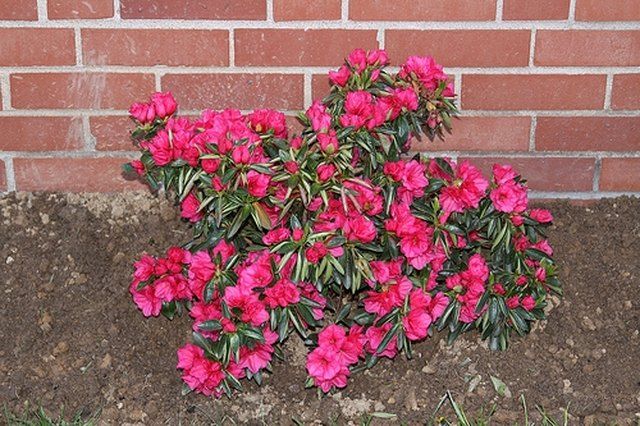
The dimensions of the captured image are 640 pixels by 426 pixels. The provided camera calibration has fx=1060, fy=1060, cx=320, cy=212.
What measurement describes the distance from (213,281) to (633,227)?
1.22m

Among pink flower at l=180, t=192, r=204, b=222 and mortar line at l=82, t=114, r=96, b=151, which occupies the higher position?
mortar line at l=82, t=114, r=96, b=151

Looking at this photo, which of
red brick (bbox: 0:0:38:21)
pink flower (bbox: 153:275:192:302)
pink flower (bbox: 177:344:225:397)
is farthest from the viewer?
red brick (bbox: 0:0:38:21)

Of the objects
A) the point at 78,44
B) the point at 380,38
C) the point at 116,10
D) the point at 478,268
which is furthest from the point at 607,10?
the point at 78,44

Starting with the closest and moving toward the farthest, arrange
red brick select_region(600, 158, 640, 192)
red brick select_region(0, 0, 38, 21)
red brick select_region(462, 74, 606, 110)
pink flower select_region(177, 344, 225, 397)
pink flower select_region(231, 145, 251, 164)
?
pink flower select_region(231, 145, 251, 164) → pink flower select_region(177, 344, 225, 397) → red brick select_region(0, 0, 38, 21) → red brick select_region(462, 74, 606, 110) → red brick select_region(600, 158, 640, 192)

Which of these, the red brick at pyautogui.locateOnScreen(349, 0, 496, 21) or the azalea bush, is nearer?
the azalea bush

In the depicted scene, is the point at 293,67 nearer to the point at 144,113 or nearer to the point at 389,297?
the point at 144,113

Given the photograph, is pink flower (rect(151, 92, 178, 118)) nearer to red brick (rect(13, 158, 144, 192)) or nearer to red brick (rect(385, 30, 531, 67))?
red brick (rect(13, 158, 144, 192))

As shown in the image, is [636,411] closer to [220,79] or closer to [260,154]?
[260,154]

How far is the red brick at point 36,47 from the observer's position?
9.26ft

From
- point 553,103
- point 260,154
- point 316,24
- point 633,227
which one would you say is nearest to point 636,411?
point 633,227

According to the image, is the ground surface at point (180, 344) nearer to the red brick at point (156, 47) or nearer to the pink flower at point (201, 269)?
the pink flower at point (201, 269)

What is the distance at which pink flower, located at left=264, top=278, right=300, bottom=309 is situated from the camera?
2387 millimetres

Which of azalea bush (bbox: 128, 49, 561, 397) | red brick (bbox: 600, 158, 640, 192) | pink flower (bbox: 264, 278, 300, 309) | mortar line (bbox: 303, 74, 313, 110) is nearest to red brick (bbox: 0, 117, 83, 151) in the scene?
azalea bush (bbox: 128, 49, 561, 397)

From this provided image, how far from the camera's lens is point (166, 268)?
255cm
